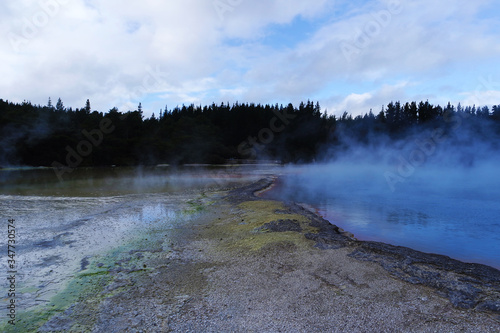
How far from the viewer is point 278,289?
5.09 meters

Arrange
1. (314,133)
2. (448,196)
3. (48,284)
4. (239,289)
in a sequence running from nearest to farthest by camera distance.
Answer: (239,289)
(48,284)
(448,196)
(314,133)

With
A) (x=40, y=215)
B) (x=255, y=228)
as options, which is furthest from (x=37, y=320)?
(x=40, y=215)

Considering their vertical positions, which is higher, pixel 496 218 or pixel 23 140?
pixel 23 140

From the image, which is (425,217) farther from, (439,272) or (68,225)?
(68,225)

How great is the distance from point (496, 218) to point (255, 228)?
8.92m

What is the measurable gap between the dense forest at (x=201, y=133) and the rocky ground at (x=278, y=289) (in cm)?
3990

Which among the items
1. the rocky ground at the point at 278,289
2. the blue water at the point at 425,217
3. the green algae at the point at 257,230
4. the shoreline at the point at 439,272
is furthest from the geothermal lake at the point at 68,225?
the blue water at the point at 425,217

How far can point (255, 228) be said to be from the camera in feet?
29.5

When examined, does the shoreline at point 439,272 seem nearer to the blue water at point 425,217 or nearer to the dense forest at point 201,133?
the blue water at point 425,217

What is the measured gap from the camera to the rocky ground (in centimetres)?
415

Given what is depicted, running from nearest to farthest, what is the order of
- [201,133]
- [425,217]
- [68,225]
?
[68,225], [425,217], [201,133]

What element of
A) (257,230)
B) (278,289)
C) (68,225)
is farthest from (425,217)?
(68,225)

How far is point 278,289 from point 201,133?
60225mm

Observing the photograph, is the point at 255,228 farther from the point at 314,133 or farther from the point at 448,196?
the point at 314,133
